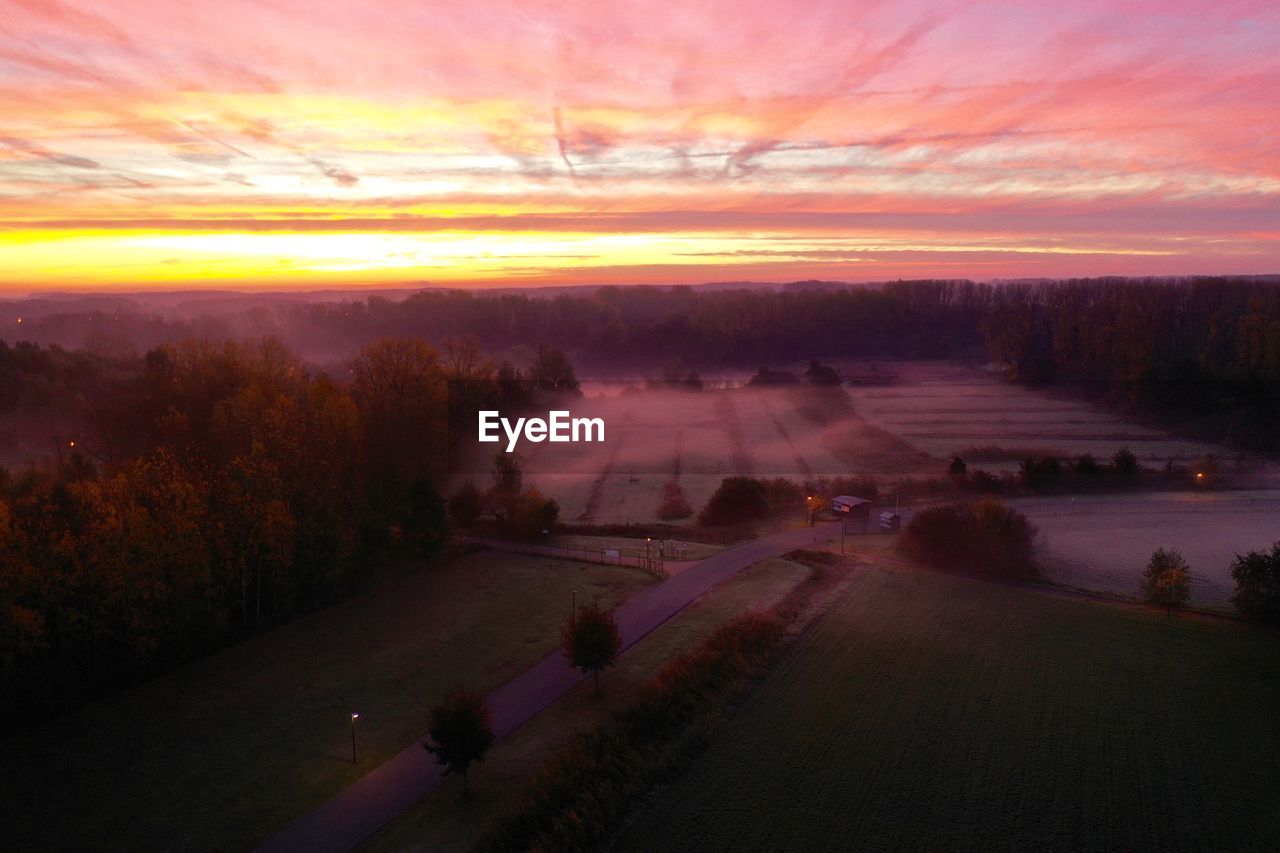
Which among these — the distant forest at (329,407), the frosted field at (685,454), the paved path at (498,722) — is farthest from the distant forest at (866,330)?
the paved path at (498,722)

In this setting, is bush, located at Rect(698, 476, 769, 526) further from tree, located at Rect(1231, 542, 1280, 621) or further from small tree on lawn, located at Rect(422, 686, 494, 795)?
small tree on lawn, located at Rect(422, 686, 494, 795)

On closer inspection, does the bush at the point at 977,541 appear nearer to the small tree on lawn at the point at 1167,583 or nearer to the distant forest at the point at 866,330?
the small tree on lawn at the point at 1167,583

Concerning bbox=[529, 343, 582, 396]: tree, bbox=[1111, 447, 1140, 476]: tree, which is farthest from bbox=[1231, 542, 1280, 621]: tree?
bbox=[529, 343, 582, 396]: tree

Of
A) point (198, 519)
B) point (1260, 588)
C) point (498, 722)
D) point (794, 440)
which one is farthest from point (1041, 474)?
point (198, 519)

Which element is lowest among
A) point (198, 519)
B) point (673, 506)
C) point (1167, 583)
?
point (673, 506)

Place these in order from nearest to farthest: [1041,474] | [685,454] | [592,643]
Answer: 1. [592,643]
2. [1041,474]
3. [685,454]

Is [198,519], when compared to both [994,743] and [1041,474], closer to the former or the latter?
[994,743]
